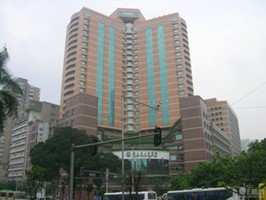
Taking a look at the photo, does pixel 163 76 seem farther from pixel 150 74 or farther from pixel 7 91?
pixel 7 91

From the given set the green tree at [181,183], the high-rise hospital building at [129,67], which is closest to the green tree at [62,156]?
the green tree at [181,183]

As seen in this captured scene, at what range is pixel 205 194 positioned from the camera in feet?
138

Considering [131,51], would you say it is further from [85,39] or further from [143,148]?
[143,148]

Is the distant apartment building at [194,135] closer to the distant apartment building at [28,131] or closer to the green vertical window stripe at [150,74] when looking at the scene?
the green vertical window stripe at [150,74]

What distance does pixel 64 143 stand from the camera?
55500 mm

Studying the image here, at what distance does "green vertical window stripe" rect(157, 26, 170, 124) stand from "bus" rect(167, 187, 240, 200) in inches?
2475

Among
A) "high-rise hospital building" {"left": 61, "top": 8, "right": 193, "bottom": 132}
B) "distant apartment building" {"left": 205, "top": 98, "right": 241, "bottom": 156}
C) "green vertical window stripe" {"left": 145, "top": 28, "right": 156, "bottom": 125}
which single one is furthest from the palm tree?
"distant apartment building" {"left": 205, "top": 98, "right": 241, "bottom": 156}

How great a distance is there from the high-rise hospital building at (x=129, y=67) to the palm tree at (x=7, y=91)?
79920mm

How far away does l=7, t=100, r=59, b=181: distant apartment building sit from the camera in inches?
4557

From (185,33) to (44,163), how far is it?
85.8 metres

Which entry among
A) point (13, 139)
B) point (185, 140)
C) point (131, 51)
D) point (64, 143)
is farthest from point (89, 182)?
point (13, 139)

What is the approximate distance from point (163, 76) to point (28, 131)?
59.8m

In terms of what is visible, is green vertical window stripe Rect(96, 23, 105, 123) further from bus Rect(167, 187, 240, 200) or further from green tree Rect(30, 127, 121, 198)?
bus Rect(167, 187, 240, 200)

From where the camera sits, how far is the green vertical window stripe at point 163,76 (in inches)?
4309
